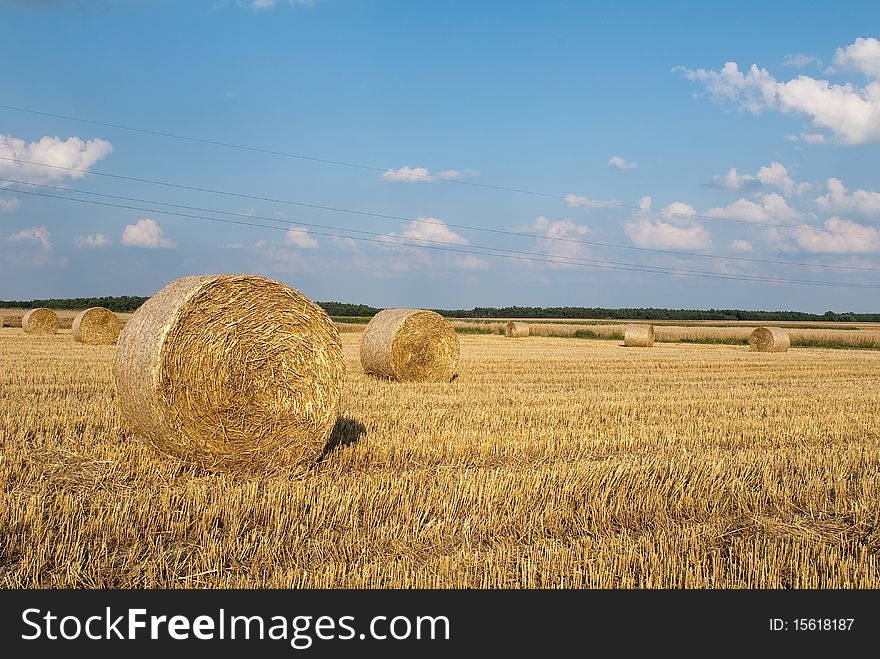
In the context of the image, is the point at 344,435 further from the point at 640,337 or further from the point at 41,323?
the point at 640,337

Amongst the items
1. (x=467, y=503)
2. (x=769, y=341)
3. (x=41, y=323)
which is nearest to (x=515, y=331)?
(x=769, y=341)

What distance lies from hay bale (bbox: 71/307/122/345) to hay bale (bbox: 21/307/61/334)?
6249 millimetres

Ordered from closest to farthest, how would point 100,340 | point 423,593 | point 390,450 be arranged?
point 423,593 → point 390,450 → point 100,340

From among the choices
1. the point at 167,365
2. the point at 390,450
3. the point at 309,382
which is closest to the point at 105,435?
the point at 167,365

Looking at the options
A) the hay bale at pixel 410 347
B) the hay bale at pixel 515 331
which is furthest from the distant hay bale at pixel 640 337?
the hay bale at pixel 410 347

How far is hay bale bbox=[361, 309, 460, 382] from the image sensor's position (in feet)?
49.9

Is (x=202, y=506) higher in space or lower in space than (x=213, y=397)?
lower

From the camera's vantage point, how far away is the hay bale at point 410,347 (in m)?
15.2

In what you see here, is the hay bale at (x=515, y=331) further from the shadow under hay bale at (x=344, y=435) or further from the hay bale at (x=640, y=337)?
the shadow under hay bale at (x=344, y=435)

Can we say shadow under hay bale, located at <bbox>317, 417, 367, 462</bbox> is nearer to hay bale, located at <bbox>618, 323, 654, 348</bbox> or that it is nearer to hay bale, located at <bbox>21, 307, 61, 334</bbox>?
hay bale, located at <bbox>21, 307, 61, 334</bbox>

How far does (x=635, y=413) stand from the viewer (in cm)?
1083

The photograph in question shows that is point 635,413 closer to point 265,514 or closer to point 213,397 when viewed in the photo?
point 213,397

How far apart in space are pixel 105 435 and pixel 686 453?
5743mm

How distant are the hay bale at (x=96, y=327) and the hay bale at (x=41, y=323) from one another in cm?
625
